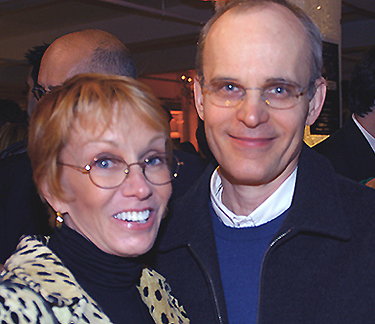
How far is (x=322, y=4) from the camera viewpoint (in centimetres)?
378

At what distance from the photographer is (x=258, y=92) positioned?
157 cm

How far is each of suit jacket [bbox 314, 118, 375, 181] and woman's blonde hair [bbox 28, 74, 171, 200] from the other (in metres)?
1.44

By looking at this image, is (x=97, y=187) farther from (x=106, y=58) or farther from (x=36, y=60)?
(x=36, y=60)

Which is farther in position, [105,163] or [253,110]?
[253,110]

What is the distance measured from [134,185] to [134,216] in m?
0.11

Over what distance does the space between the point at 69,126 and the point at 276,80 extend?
75 centimetres

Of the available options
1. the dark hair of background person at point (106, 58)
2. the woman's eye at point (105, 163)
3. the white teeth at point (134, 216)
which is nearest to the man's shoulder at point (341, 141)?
the dark hair of background person at point (106, 58)

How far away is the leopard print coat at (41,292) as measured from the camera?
44.9 inches

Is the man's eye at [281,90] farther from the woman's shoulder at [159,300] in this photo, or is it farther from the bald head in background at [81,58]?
the bald head in background at [81,58]

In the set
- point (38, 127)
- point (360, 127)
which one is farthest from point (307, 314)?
point (360, 127)

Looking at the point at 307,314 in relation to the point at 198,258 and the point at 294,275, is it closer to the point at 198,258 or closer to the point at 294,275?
the point at 294,275

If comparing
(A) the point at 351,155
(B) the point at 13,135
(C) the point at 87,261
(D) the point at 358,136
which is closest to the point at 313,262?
(C) the point at 87,261

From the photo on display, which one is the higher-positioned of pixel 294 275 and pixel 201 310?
pixel 294 275

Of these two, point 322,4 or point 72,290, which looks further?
point 322,4
